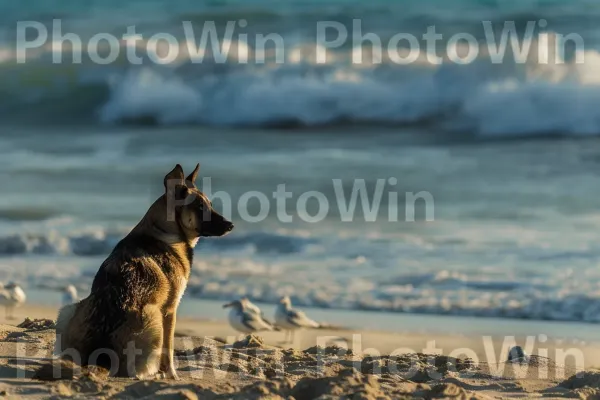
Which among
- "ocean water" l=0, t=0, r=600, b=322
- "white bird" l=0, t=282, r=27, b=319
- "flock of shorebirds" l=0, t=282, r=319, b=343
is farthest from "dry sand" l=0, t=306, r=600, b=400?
"ocean water" l=0, t=0, r=600, b=322

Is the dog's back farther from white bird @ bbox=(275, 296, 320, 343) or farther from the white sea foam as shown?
the white sea foam

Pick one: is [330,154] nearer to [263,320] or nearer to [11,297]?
[11,297]

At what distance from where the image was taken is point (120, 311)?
25.5ft

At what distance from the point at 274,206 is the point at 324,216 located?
159 centimetres

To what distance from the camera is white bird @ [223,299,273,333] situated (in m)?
12.3

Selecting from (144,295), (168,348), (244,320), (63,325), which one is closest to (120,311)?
(144,295)

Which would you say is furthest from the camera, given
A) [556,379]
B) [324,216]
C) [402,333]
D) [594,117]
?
[594,117]

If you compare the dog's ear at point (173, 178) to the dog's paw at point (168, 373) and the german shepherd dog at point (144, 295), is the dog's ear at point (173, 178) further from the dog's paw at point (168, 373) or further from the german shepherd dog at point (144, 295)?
the dog's paw at point (168, 373)

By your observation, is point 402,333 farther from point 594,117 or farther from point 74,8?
point 74,8

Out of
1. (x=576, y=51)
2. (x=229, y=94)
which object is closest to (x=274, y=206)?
(x=229, y=94)

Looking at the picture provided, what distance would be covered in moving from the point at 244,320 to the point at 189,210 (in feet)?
13.3

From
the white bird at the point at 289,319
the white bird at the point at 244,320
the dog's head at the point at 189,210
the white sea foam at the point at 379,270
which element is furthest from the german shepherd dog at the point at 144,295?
the white sea foam at the point at 379,270

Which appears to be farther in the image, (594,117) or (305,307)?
(594,117)

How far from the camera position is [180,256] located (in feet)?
27.4
